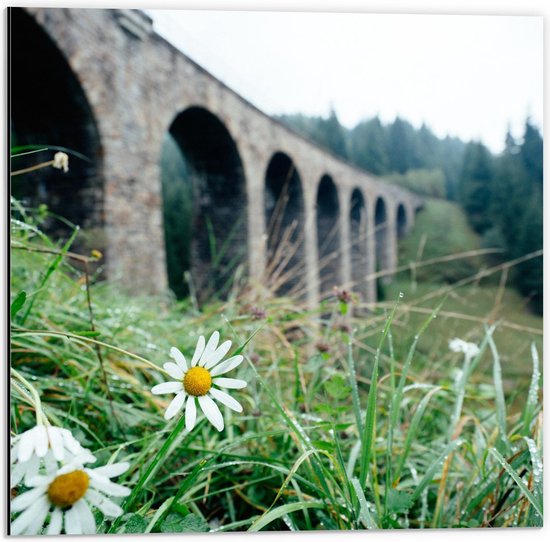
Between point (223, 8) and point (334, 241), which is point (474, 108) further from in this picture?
point (334, 241)

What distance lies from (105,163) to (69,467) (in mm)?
2068

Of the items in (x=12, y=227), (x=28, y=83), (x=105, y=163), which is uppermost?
(x=28, y=83)

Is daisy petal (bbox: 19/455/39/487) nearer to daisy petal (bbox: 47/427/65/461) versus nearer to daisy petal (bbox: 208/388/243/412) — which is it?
daisy petal (bbox: 47/427/65/461)

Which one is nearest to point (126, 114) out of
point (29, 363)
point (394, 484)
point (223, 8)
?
point (223, 8)

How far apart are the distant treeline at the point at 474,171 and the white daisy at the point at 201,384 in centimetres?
111

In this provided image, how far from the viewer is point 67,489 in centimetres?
38

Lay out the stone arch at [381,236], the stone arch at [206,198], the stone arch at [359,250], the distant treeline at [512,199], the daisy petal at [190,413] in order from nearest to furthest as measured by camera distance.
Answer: the daisy petal at [190,413] → the distant treeline at [512,199] → the stone arch at [359,250] → the stone arch at [381,236] → the stone arch at [206,198]

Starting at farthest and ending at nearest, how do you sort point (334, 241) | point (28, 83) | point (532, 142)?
point (334, 241), point (28, 83), point (532, 142)

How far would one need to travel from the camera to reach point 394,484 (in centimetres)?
78

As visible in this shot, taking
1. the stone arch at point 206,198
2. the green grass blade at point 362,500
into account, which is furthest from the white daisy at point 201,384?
the stone arch at point 206,198

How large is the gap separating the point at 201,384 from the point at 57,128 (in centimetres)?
199

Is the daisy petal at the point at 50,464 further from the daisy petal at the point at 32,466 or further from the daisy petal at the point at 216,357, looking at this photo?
the daisy petal at the point at 216,357

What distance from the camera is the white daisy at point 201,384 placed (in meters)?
0.52

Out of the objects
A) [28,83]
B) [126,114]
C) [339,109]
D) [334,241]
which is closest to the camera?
[339,109]
